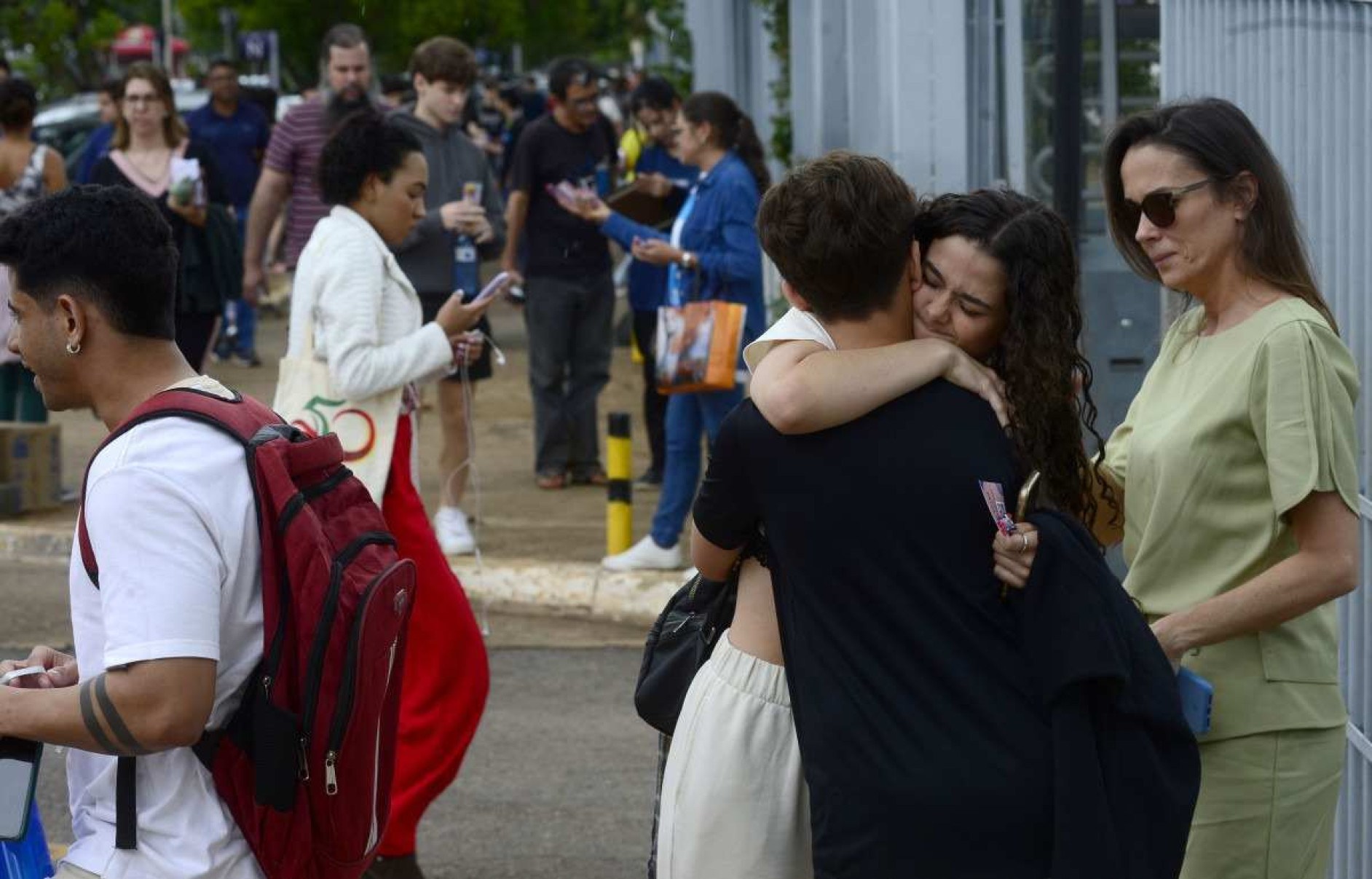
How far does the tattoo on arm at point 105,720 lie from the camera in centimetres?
260

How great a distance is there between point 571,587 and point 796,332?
17.9 feet

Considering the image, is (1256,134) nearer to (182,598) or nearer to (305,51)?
(182,598)

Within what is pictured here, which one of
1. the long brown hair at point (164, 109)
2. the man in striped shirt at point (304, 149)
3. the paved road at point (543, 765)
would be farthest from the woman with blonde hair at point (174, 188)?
the paved road at point (543, 765)

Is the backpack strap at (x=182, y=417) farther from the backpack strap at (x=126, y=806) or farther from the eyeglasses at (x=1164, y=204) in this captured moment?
the eyeglasses at (x=1164, y=204)

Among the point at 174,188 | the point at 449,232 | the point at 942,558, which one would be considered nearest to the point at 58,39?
the point at 174,188

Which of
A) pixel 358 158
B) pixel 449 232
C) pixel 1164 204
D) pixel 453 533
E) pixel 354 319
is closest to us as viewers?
pixel 1164 204

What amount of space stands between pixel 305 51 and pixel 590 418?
36917 millimetres

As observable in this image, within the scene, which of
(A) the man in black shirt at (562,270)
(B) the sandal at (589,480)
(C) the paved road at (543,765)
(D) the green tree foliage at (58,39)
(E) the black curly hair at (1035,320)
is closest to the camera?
(E) the black curly hair at (1035,320)

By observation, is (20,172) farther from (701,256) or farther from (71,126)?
(71,126)

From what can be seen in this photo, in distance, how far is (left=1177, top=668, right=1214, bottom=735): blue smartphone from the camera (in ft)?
9.31

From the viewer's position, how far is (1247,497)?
300 cm

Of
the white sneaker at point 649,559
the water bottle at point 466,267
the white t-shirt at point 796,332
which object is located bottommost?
the white sneaker at point 649,559

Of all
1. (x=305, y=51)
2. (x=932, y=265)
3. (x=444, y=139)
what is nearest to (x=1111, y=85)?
(x=444, y=139)

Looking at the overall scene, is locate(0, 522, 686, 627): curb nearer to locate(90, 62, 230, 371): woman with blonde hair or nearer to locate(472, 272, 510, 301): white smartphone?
locate(90, 62, 230, 371): woman with blonde hair
